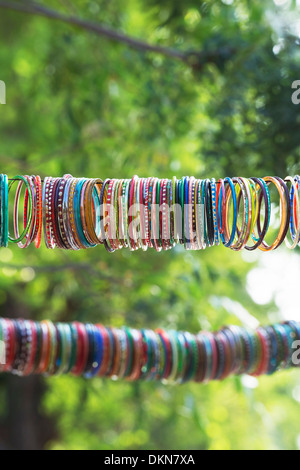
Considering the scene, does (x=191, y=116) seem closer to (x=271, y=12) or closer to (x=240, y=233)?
(x=271, y=12)

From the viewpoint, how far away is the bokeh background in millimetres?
2047

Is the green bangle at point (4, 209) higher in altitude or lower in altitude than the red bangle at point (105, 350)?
higher

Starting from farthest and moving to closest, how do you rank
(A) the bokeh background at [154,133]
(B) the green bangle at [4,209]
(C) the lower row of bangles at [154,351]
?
(A) the bokeh background at [154,133] < (C) the lower row of bangles at [154,351] < (B) the green bangle at [4,209]

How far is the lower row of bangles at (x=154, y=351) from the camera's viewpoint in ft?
4.65

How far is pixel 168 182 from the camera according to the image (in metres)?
0.93

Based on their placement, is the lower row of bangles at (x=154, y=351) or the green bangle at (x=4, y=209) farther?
the lower row of bangles at (x=154, y=351)

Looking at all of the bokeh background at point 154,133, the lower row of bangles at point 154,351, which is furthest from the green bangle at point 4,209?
the bokeh background at point 154,133

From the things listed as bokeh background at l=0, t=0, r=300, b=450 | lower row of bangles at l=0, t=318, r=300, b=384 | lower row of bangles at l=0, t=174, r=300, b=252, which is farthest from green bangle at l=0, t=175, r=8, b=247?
bokeh background at l=0, t=0, r=300, b=450

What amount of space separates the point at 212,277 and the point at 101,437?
2801mm

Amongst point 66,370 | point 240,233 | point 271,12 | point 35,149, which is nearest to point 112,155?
point 35,149

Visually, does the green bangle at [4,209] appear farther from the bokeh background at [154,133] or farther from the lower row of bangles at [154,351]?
the bokeh background at [154,133]

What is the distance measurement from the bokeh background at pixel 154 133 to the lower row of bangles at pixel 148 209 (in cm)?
71

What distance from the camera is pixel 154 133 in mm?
2600

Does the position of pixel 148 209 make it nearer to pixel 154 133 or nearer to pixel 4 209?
pixel 4 209
